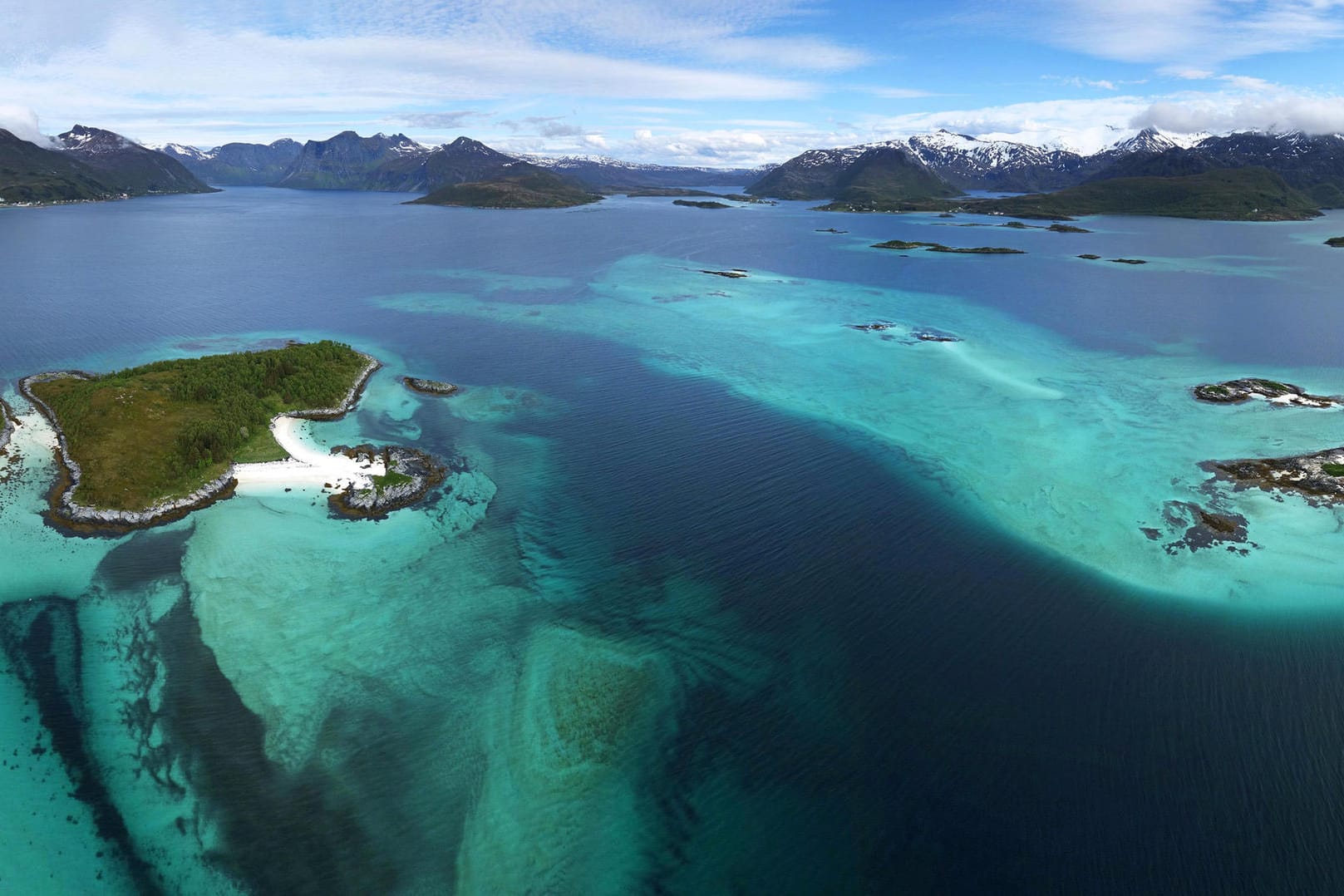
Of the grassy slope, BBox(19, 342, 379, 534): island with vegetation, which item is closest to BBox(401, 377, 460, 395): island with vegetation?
BBox(19, 342, 379, 534): island with vegetation

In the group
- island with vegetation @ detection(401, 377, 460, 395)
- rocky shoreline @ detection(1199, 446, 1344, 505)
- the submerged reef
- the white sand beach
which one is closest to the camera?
the submerged reef

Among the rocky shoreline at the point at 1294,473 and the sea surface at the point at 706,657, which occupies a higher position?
the rocky shoreline at the point at 1294,473

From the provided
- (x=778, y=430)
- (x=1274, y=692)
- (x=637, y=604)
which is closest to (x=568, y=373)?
(x=778, y=430)

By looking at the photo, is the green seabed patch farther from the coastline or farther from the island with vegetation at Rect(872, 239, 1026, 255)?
the island with vegetation at Rect(872, 239, 1026, 255)

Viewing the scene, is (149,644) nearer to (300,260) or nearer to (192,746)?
(192,746)

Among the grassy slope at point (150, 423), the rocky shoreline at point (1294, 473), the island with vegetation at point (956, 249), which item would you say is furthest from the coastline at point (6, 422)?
the island with vegetation at point (956, 249)

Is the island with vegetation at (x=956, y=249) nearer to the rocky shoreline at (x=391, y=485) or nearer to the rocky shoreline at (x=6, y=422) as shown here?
the rocky shoreline at (x=391, y=485)
